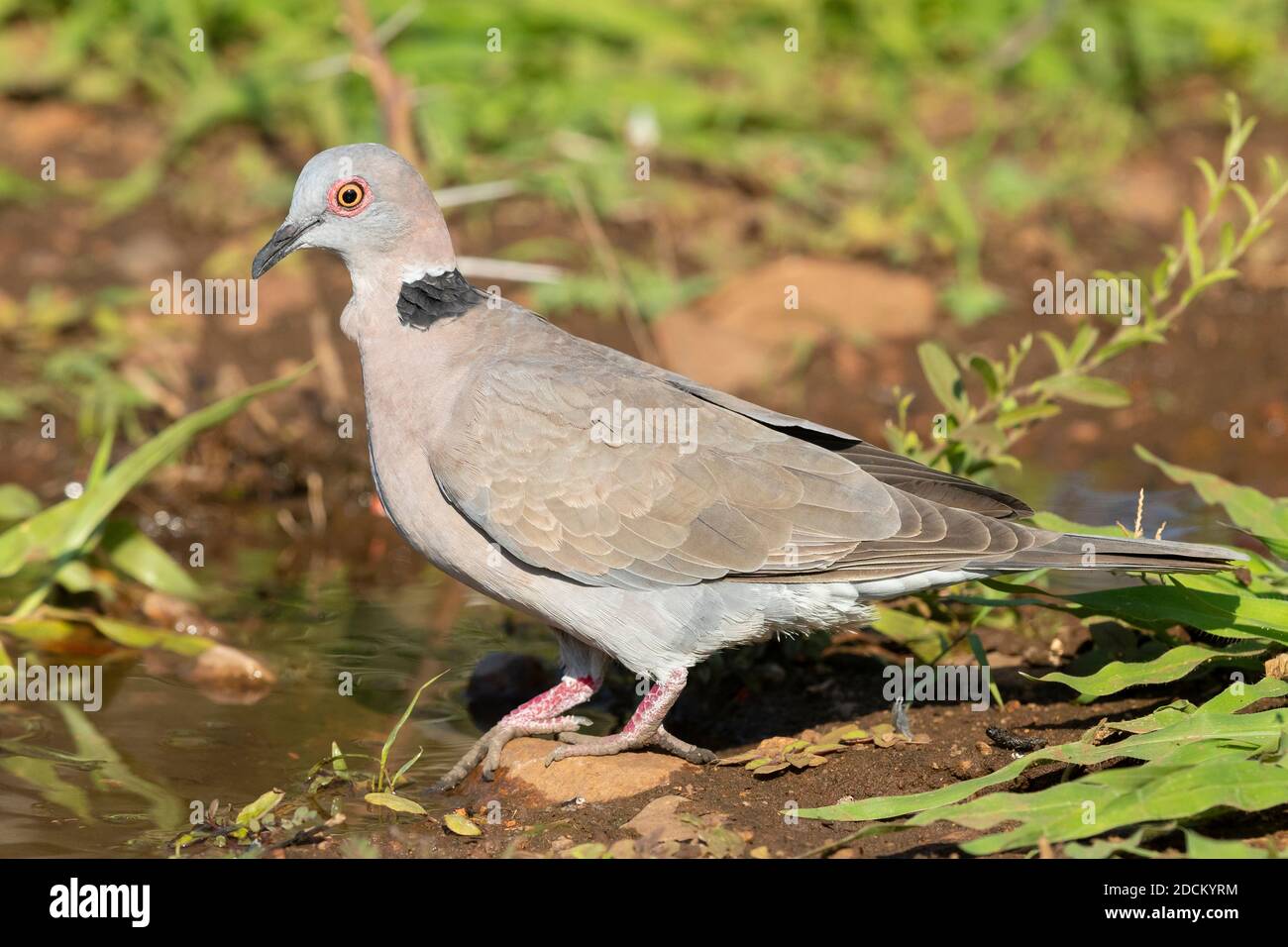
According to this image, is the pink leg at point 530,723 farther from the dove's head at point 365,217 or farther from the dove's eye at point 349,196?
the dove's eye at point 349,196

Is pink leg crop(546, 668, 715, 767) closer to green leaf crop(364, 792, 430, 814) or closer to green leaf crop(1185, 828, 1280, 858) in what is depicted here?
green leaf crop(364, 792, 430, 814)

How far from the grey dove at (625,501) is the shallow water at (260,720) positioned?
0.61 meters

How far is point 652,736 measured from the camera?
4930 mm

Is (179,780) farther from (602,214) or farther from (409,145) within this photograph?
(602,214)

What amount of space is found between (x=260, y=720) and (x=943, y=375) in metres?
2.63

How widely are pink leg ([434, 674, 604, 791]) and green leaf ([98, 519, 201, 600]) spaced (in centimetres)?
173

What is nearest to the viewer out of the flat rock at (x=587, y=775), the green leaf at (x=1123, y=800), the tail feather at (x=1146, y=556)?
the green leaf at (x=1123, y=800)

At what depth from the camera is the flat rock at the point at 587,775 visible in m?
4.64

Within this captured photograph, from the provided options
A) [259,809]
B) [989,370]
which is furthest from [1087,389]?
[259,809]

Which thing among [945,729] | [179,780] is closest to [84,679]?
[179,780]

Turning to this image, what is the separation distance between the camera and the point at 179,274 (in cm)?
871

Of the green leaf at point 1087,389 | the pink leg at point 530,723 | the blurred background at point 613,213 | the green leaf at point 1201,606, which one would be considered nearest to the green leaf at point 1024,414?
the green leaf at point 1087,389

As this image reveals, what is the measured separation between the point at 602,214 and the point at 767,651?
4.30 metres

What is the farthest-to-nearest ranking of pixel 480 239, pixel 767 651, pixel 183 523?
→ pixel 480 239 < pixel 183 523 < pixel 767 651
